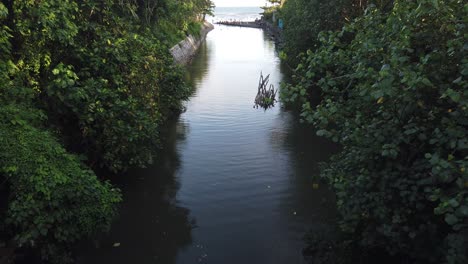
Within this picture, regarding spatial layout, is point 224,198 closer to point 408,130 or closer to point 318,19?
point 408,130

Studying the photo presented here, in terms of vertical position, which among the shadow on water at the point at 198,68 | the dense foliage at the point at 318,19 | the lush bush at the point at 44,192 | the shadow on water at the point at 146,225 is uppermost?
the dense foliage at the point at 318,19

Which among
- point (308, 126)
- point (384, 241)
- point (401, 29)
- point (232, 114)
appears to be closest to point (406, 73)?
point (401, 29)

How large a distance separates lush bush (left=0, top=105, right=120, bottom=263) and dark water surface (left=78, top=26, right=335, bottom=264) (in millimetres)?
1344

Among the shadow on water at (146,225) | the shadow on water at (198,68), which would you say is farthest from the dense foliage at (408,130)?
the shadow on water at (198,68)

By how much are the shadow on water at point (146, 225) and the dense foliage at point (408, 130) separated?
3.77 m

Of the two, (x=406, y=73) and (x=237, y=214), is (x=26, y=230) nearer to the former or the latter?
(x=237, y=214)

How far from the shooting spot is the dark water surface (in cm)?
769

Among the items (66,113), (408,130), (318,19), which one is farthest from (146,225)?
(318,19)

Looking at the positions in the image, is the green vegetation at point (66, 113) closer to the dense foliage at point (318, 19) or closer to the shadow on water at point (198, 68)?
the dense foliage at point (318, 19)

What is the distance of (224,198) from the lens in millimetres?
9742

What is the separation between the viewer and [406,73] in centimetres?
431

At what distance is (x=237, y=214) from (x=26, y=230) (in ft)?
14.5

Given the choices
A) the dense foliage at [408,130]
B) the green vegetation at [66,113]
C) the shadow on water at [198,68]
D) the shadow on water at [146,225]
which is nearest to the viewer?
the dense foliage at [408,130]

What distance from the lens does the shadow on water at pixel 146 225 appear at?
296 inches
